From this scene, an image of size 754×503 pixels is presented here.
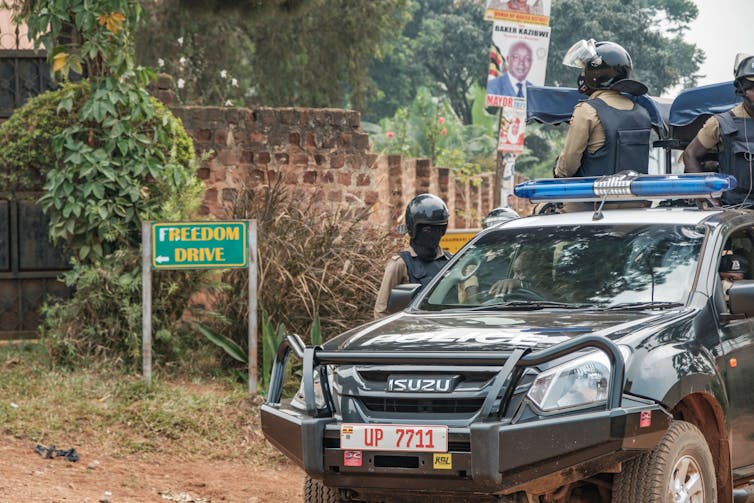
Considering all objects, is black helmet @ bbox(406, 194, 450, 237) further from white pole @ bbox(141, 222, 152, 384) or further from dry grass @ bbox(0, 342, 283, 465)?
white pole @ bbox(141, 222, 152, 384)

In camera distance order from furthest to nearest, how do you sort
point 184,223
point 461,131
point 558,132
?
point 558,132, point 461,131, point 184,223

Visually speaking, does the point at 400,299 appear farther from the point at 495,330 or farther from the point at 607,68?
the point at 607,68

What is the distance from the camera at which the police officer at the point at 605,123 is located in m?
8.09

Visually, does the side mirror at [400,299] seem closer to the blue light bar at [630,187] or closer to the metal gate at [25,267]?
the blue light bar at [630,187]

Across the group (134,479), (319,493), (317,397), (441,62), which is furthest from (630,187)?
(441,62)

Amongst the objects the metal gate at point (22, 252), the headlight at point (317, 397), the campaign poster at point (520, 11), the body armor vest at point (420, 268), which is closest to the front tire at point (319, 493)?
the headlight at point (317, 397)

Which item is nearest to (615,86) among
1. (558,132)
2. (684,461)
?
(684,461)

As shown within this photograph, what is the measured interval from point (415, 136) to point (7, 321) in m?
19.8

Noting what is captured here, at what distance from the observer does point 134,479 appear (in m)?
8.19

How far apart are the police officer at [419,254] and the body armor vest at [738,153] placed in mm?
1816

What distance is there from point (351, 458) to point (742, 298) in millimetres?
1954

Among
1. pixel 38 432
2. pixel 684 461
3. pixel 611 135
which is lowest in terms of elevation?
pixel 38 432

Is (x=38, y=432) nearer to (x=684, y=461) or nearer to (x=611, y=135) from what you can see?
(x=611, y=135)

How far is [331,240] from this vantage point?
36.0 ft
